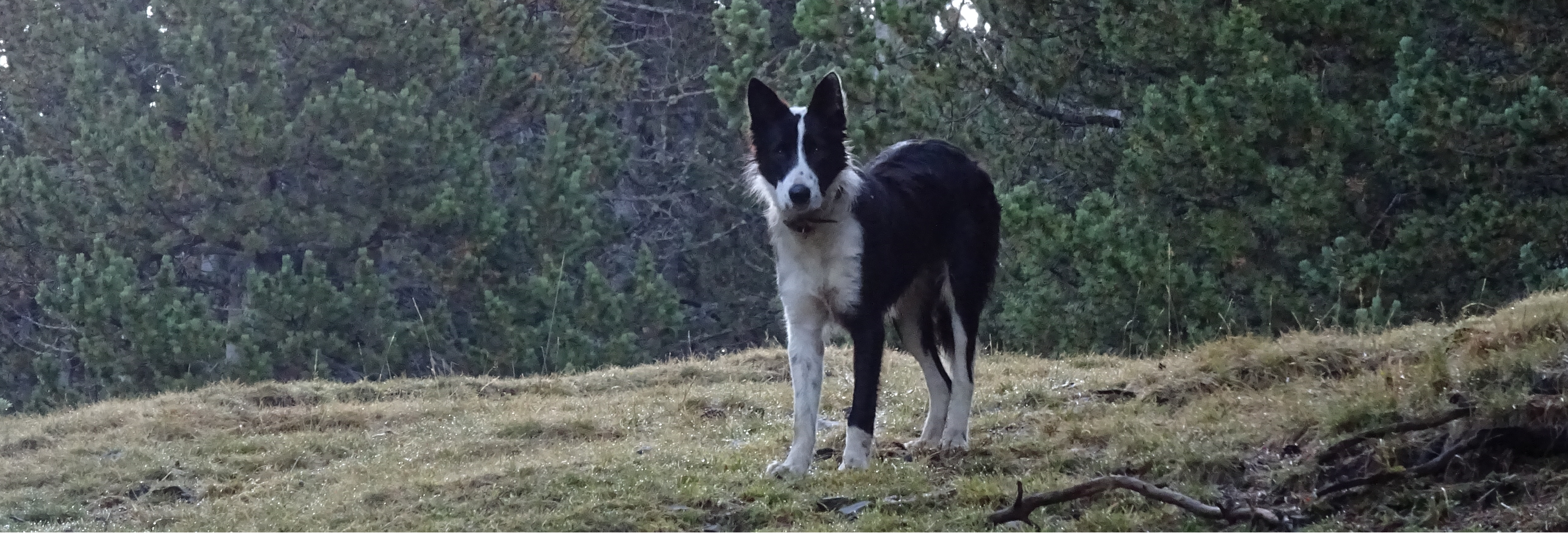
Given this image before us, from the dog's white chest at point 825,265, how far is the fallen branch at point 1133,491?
1494 millimetres

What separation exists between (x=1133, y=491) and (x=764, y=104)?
2.34 meters

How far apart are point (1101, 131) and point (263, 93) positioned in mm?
13187

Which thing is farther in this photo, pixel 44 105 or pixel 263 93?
pixel 44 105

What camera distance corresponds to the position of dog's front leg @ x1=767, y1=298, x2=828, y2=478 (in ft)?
19.6

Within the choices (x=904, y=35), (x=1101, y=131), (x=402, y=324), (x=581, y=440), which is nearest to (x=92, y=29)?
(x=402, y=324)

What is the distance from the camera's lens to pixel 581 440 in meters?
8.05

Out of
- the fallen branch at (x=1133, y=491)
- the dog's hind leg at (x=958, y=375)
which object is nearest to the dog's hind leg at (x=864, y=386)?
the dog's hind leg at (x=958, y=375)

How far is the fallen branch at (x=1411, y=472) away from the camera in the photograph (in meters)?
4.50

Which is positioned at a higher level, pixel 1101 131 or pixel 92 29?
pixel 92 29

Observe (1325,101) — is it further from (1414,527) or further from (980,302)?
(1414,527)

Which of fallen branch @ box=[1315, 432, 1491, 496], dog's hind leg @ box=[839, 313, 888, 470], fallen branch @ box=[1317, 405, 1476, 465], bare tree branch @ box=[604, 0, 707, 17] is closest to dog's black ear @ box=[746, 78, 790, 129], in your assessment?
dog's hind leg @ box=[839, 313, 888, 470]

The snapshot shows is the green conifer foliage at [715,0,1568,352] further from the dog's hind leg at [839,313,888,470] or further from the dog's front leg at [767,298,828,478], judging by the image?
the dog's front leg at [767,298,828,478]

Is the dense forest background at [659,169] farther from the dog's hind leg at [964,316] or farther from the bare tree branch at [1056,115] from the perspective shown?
the dog's hind leg at [964,316]

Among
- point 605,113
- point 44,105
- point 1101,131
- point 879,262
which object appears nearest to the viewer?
point 879,262
